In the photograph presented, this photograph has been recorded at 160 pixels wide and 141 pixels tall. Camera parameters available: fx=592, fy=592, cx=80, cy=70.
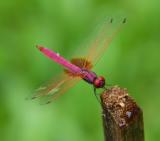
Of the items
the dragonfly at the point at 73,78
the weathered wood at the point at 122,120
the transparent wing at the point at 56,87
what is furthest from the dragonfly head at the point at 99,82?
the weathered wood at the point at 122,120

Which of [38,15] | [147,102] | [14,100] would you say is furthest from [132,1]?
[14,100]

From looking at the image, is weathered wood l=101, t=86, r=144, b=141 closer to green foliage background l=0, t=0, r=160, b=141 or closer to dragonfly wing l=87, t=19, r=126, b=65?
dragonfly wing l=87, t=19, r=126, b=65

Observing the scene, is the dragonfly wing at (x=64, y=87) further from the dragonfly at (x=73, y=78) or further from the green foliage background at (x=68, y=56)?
the green foliage background at (x=68, y=56)

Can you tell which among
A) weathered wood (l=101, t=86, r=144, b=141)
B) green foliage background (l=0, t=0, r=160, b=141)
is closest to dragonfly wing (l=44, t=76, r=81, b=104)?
weathered wood (l=101, t=86, r=144, b=141)

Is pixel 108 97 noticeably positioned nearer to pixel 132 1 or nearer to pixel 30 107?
pixel 30 107

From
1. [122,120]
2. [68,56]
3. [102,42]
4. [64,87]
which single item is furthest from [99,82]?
[68,56]
